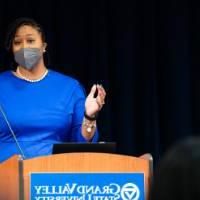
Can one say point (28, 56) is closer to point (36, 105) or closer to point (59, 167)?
point (36, 105)

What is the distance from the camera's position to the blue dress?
7.48 feet

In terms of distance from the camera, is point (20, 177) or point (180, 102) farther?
point (180, 102)

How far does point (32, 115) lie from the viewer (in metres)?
2.34

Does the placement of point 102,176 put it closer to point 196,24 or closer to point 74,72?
point 74,72

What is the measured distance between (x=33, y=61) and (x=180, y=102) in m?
1.28

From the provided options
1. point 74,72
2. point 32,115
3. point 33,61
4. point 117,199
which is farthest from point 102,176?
point 74,72

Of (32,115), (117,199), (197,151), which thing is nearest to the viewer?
(197,151)

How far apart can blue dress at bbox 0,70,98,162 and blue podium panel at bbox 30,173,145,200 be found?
58cm

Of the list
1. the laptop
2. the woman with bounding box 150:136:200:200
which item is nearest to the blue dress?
the laptop

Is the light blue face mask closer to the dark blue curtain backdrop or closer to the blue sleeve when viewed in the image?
the blue sleeve

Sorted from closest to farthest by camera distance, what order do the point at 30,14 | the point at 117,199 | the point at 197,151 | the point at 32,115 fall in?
the point at 197,151 → the point at 117,199 → the point at 32,115 → the point at 30,14

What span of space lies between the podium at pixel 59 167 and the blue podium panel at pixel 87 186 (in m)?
0.02

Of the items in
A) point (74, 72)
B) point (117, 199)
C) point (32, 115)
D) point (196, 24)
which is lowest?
point (117, 199)

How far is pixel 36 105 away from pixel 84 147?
2.20 ft
